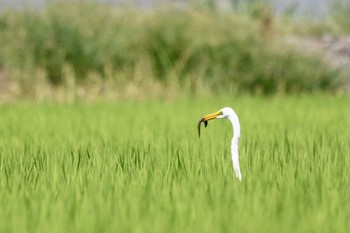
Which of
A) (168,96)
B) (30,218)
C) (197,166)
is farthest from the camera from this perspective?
(168,96)

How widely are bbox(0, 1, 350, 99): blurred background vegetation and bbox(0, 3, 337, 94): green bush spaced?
1 centimetres

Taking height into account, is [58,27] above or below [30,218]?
above

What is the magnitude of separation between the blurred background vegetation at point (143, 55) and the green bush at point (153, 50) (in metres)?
0.01

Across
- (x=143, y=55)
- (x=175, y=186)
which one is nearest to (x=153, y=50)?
(x=143, y=55)

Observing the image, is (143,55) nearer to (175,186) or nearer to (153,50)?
(153,50)

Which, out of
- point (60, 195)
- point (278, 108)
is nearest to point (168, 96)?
point (278, 108)

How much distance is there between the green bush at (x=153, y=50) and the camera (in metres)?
13.2

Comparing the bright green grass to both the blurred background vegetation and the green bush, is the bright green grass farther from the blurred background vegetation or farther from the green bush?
the green bush

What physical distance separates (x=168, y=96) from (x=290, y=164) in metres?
8.04

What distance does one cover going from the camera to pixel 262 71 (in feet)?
45.5

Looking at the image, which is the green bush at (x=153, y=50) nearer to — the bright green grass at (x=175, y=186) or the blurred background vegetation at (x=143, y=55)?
the blurred background vegetation at (x=143, y=55)

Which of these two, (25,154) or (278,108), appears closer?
(25,154)

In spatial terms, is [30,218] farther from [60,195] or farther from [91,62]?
[91,62]

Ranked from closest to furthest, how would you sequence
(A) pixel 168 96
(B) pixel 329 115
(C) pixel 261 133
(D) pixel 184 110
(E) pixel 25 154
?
1. (E) pixel 25 154
2. (C) pixel 261 133
3. (B) pixel 329 115
4. (D) pixel 184 110
5. (A) pixel 168 96
